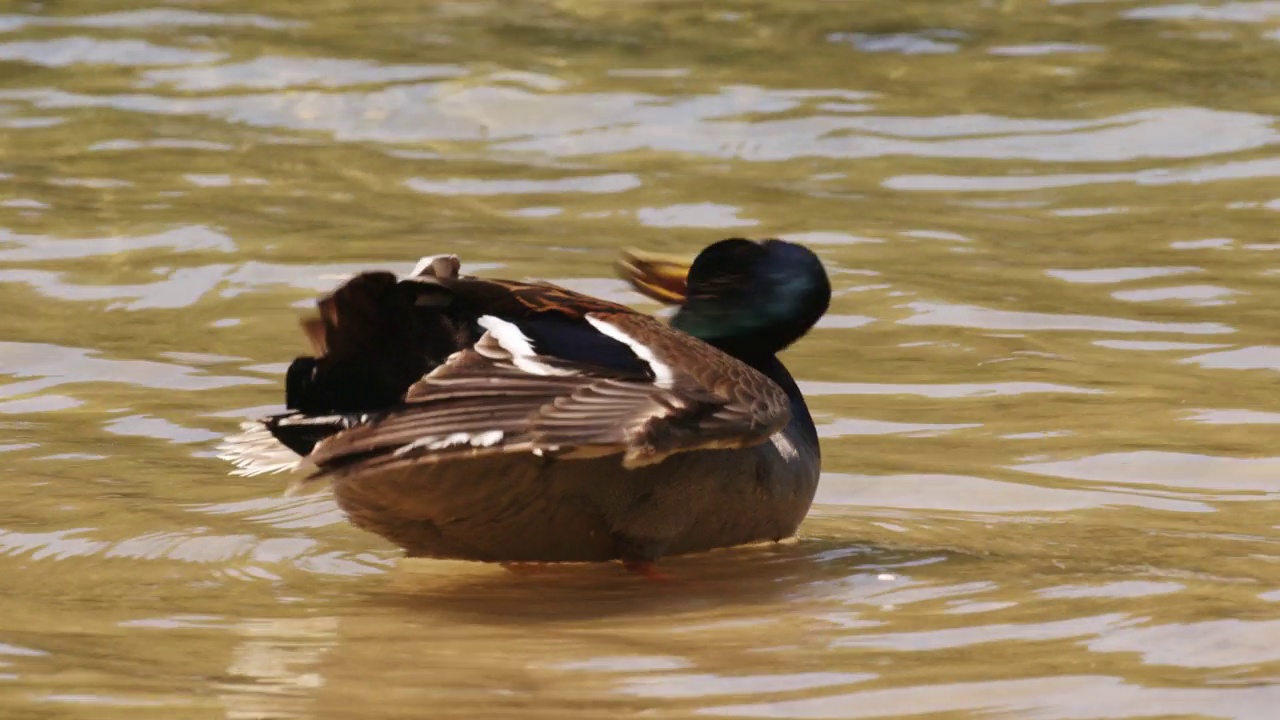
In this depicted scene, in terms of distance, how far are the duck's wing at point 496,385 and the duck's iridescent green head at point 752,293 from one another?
836 millimetres

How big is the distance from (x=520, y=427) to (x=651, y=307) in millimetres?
4506

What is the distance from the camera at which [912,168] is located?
11.7 metres

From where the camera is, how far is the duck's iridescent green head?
6.25m

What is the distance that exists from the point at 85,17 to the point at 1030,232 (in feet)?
23.0

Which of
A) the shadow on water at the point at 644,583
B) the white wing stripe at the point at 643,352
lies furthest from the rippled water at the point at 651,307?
the white wing stripe at the point at 643,352

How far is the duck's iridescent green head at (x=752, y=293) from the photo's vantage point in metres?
6.25

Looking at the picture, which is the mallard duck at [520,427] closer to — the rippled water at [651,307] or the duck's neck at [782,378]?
the rippled water at [651,307]

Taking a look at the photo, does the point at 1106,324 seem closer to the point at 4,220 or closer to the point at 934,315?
the point at 934,315

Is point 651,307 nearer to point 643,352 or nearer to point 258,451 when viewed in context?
point 643,352

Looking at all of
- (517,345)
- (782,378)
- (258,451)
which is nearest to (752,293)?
(782,378)

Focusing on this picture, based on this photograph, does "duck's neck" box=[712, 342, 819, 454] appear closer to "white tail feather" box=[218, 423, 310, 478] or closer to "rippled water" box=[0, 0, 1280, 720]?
"rippled water" box=[0, 0, 1280, 720]

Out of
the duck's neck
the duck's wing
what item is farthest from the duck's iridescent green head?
the duck's wing

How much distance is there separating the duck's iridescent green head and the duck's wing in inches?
32.9

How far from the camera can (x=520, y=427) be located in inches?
190
